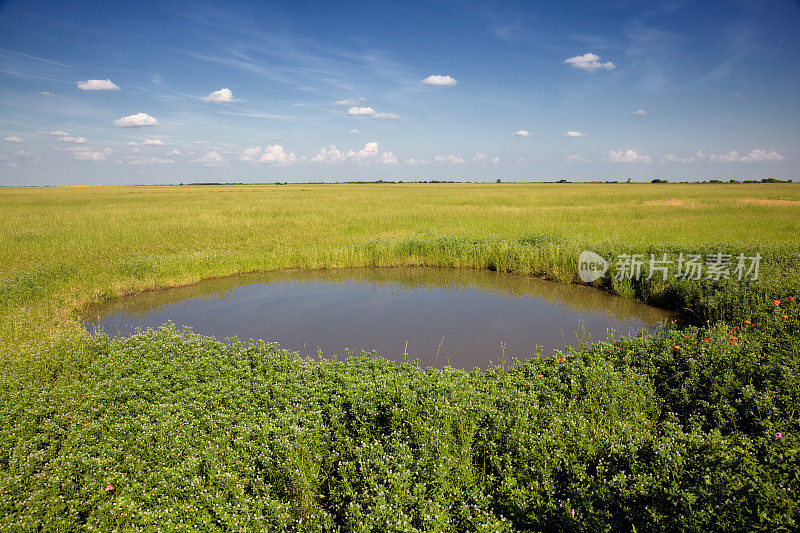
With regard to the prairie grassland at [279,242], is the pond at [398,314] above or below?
below

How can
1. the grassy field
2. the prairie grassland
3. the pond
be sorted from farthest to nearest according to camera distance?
the prairie grassland < the pond < the grassy field

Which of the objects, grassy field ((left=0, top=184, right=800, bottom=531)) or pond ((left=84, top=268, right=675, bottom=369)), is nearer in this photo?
grassy field ((left=0, top=184, right=800, bottom=531))

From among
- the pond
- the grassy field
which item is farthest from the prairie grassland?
the grassy field

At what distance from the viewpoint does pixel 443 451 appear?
3986 mm

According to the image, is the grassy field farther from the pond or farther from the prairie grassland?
the prairie grassland

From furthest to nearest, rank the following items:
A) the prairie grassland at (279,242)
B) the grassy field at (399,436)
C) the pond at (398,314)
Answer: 1. the prairie grassland at (279,242)
2. the pond at (398,314)
3. the grassy field at (399,436)

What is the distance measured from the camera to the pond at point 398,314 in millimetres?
8789

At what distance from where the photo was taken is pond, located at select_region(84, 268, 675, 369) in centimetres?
879

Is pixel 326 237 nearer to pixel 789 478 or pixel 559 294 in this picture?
pixel 559 294

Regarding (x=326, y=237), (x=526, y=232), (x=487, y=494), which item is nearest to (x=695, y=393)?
(x=487, y=494)

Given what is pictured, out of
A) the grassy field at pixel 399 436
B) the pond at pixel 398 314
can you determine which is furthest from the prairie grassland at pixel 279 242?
the grassy field at pixel 399 436

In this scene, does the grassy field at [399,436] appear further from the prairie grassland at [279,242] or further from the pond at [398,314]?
the prairie grassland at [279,242]

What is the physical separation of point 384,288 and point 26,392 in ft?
30.6

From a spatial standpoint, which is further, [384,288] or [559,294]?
[384,288]
